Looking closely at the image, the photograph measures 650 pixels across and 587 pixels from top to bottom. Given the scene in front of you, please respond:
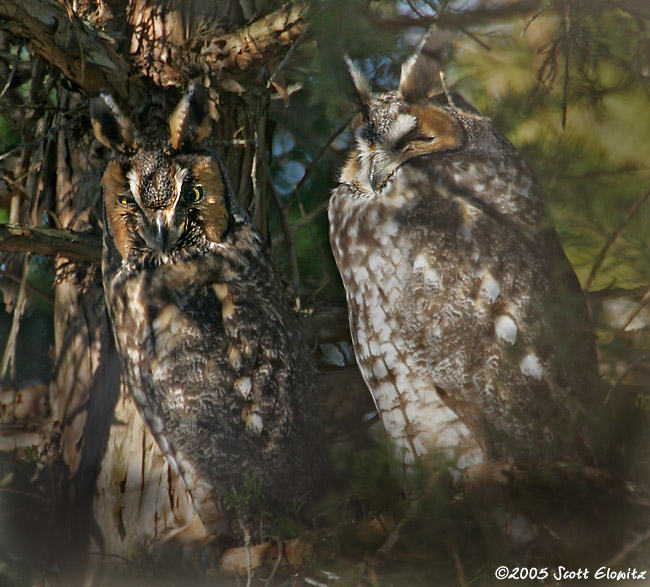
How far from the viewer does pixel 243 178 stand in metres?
2.31

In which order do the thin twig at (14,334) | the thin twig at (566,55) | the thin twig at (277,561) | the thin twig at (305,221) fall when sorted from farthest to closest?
the thin twig at (305,221)
the thin twig at (14,334)
the thin twig at (277,561)
the thin twig at (566,55)

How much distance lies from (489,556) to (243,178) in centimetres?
157

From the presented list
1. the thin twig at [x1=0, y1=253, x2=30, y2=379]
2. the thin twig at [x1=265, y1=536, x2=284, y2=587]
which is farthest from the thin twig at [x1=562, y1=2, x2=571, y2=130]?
the thin twig at [x1=0, y1=253, x2=30, y2=379]

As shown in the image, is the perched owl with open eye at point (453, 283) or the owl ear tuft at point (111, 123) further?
the owl ear tuft at point (111, 123)

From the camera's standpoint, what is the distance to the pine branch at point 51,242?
185 centimetres

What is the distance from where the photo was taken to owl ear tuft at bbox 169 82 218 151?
1890 mm

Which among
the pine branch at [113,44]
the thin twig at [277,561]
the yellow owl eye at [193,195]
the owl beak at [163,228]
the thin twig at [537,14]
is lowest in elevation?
the thin twig at [277,561]

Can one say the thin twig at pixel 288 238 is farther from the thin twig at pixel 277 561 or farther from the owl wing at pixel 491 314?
the thin twig at pixel 277 561

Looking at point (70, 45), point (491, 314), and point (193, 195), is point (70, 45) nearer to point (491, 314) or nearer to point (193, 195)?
point (193, 195)

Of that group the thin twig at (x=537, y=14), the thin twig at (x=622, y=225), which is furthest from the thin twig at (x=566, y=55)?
the thin twig at (x=622, y=225)

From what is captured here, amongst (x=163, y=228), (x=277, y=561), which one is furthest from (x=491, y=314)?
(x=163, y=228)

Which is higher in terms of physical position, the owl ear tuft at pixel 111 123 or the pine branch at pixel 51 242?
the owl ear tuft at pixel 111 123

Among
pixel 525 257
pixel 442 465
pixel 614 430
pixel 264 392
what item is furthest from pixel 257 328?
pixel 614 430

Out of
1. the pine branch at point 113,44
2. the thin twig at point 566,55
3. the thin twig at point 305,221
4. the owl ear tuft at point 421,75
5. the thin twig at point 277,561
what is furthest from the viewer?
the thin twig at point 305,221
